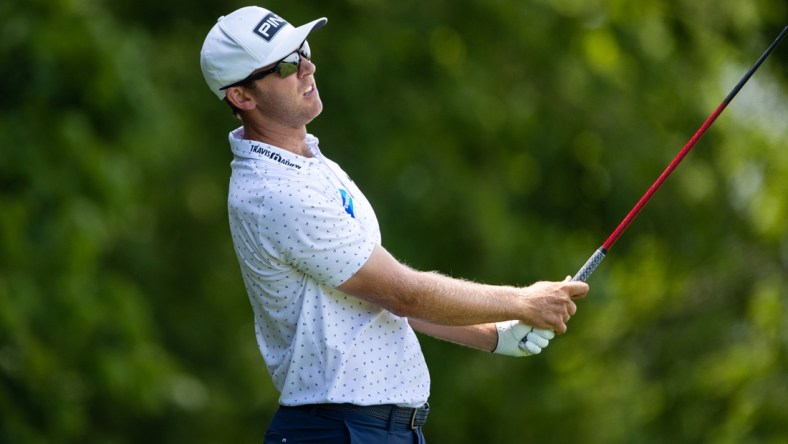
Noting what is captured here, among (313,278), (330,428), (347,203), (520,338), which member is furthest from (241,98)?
(520,338)

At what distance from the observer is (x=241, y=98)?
4.36 metres

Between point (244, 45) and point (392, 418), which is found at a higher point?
point (244, 45)

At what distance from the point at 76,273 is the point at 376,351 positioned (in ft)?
18.2

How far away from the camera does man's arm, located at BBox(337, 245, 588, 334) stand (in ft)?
13.7

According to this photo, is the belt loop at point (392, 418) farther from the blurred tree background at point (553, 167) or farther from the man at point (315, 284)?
the blurred tree background at point (553, 167)

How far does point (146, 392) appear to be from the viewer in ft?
33.8

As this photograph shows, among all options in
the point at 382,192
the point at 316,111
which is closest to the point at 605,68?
the point at 382,192

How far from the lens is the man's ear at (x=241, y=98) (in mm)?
4352

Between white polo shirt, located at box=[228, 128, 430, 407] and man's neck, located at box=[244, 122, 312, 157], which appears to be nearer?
white polo shirt, located at box=[228, 128, 430, 407]

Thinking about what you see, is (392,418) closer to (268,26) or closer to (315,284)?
(315,284)

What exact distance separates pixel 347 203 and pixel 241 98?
43cm

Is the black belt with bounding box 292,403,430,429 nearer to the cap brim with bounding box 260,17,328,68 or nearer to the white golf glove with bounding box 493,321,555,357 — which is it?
the white golf glove with bounding box 493,321,555,357

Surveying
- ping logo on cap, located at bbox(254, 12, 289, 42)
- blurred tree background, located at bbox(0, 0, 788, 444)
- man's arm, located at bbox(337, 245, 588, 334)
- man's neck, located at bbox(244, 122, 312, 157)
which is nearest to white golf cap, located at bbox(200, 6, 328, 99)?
ping logo on cap, located at bbox(254, 12, 289, 42)

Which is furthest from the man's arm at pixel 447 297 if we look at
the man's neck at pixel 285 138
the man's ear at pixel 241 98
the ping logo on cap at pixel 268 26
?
the ping logo on cap at pixel 268 26
